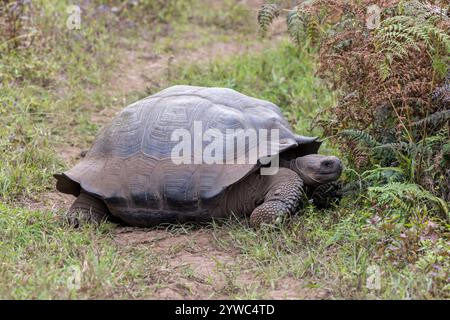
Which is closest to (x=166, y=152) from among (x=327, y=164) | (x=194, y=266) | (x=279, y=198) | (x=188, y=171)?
(x=188, y=171)

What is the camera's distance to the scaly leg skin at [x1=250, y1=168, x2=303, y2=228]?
5.60 m

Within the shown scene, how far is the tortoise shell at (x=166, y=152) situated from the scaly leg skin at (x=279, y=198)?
0.74 ft

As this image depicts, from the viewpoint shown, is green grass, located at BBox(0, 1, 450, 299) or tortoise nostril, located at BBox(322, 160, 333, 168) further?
tortoise nostril, located at BBox(322, 160, 333, 168)

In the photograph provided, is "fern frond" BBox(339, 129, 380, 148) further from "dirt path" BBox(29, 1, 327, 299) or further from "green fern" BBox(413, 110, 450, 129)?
"dirt path" BBox(29, 1, 327, 299)

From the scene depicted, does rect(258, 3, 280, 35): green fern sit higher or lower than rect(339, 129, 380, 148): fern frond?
higher

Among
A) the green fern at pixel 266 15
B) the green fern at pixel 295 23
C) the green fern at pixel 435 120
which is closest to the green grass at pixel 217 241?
the green fern at pixel 435 120

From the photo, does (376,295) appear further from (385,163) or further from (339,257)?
(385,163)

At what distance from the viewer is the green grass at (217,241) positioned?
14.8 ft

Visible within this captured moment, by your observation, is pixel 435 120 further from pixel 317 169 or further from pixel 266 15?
pixel 266 15

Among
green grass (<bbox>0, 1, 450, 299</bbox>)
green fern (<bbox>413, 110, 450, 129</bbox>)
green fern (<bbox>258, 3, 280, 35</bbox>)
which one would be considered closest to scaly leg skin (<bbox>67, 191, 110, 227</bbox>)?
green grass (<bbox>0, 1, 450, 299</bbox>)

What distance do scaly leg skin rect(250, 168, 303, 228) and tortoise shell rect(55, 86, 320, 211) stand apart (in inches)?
8.8
